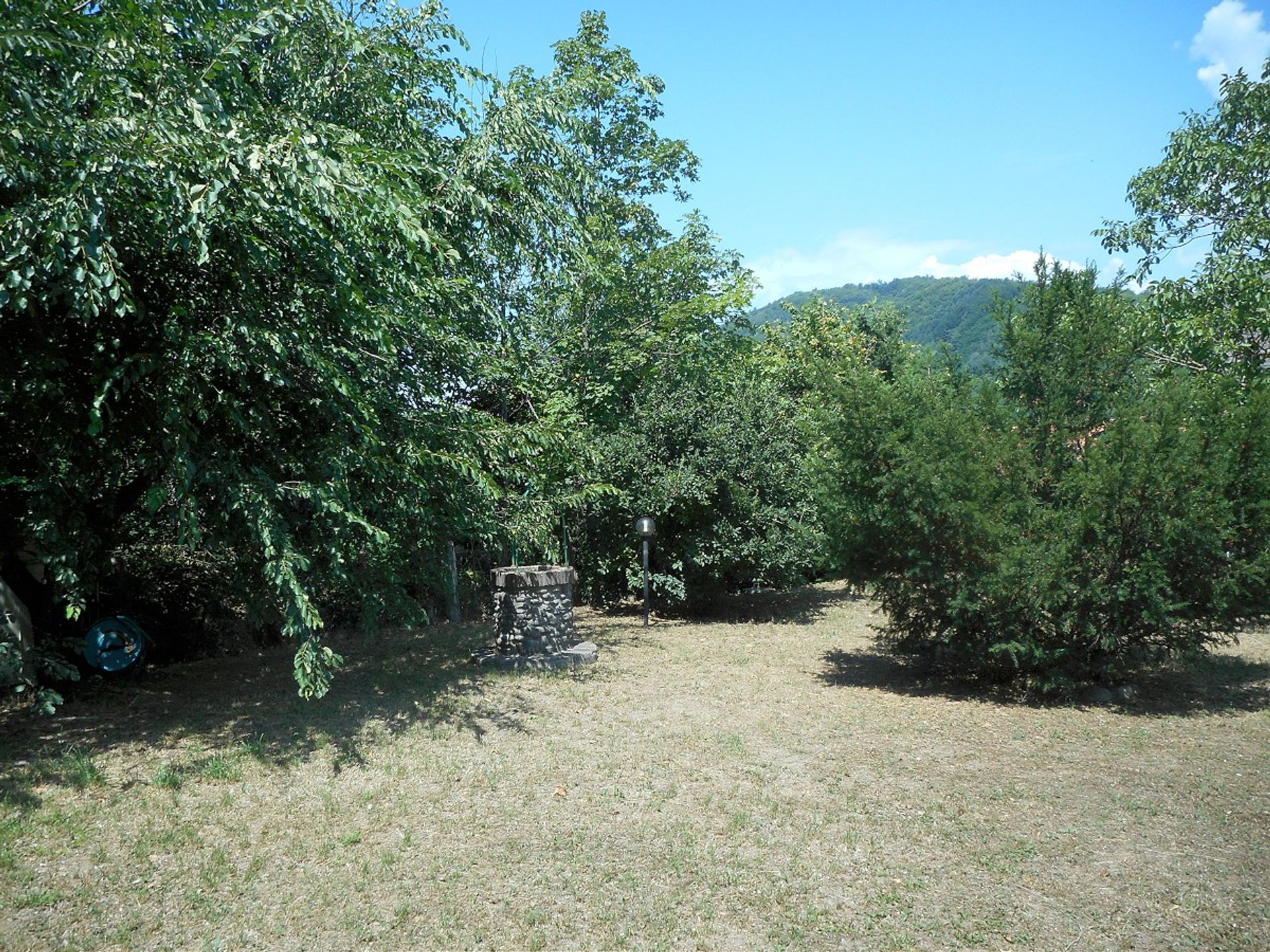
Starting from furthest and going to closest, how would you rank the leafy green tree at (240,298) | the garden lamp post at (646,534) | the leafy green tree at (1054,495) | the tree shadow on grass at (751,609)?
the tree shadow on grass at (751,609) < the garden lamp post at (646,534) < the leafy green tree at (1054,495) < the leafy green tree at (240,298)

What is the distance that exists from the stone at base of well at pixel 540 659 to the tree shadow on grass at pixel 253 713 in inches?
9.7

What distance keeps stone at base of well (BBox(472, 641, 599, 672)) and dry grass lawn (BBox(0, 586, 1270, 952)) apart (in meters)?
0.74

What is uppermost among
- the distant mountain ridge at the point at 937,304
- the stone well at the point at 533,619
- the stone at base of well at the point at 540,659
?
the distant mountain ridge at the point at 937,304

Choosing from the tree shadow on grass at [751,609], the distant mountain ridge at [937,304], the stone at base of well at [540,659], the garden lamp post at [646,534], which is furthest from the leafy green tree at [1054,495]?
the distant mountain ridge at [937,304]

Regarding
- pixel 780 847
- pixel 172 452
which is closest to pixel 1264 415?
pixel 780 847

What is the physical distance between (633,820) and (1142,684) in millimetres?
5937

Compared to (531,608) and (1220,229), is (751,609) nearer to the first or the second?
(531,608)

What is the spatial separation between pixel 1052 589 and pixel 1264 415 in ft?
7.00

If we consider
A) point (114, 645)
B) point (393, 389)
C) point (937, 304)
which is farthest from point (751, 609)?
point (937, 304)

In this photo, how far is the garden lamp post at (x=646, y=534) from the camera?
1149cm

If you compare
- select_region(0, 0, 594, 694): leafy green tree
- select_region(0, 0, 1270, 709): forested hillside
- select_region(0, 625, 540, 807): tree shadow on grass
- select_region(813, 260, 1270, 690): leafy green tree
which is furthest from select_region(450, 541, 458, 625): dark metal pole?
select_region(813, 260, 1270, 690): leafy green tree

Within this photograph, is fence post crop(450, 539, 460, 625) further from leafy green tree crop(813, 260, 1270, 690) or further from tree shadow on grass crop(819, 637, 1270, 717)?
leafy green tree crop(813, 260, 1270, 690)

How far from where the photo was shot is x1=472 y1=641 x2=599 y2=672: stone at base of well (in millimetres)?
9094

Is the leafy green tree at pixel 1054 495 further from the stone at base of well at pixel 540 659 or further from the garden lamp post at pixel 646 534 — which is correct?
the garden lamp post at pixel 646 534
